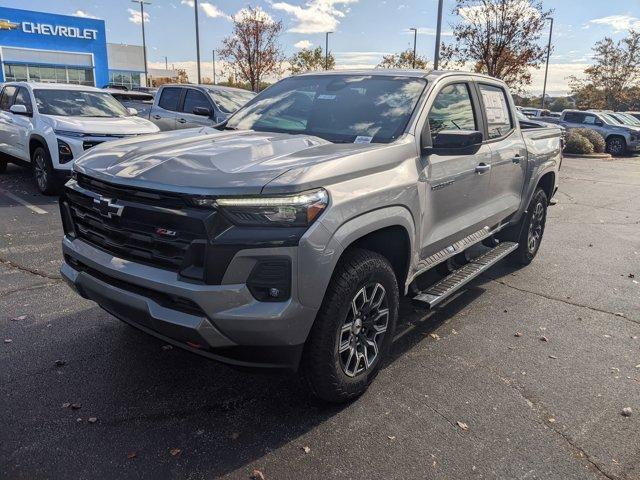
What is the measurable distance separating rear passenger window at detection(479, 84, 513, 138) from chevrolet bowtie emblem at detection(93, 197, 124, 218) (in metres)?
3.23

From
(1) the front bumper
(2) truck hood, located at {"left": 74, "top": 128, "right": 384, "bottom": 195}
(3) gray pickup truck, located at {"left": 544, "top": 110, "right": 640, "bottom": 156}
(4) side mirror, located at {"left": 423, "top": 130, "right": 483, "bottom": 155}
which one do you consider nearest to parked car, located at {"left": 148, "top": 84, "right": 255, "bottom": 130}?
(2) truck hood, located at {"left": 74, "top": 128, "right": 384, "bottom": 195}

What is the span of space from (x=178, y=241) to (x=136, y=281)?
13.2 inches

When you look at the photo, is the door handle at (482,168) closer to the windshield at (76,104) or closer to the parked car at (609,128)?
the windshield at (76,104)

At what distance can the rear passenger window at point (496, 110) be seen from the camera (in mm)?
4730

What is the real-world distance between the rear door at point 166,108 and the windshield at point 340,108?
23.7 feet

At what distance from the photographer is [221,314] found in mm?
2516

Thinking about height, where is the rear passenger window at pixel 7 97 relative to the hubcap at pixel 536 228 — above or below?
above

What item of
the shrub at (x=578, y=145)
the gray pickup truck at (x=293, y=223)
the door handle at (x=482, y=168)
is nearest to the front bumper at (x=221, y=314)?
the gray pickup truck at (x=293, y=223)

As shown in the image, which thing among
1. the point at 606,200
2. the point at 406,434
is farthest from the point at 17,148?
the point at 606,200

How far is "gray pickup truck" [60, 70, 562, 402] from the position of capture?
2.53 m

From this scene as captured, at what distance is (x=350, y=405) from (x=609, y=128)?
24566 millimetres

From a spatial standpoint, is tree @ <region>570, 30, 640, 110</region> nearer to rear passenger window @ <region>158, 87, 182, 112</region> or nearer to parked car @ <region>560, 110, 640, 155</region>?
parked car @ <region>560, 110, 640, 155</region>

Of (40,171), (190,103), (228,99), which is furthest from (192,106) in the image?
(40,171)

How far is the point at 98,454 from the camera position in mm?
2646
